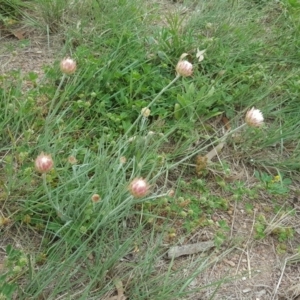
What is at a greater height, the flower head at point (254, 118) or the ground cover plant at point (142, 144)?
the flower head at point (254, 118)

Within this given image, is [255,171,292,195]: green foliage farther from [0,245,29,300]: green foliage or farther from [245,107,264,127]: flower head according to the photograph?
[0,245,29,300]: green foliage

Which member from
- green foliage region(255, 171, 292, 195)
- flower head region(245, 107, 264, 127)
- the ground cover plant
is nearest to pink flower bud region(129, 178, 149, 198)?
the ground cover plant

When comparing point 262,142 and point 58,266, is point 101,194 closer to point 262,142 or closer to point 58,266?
point 58,266

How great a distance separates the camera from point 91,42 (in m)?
2.46

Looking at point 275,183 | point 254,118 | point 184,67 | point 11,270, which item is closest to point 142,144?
point 184,67

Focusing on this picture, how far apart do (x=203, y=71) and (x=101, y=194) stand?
97cm


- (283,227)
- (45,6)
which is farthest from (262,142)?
A: (45,6)

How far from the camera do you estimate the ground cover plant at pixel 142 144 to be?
1.63m

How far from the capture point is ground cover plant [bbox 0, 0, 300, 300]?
1630 mm

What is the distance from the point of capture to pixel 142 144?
6.32 feet

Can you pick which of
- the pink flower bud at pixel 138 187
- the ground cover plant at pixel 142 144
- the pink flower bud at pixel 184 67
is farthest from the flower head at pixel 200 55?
the pink flower bud at pixel 138 187

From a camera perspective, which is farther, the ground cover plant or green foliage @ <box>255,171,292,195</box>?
green foliage @ <box>255,171,292,195</box>

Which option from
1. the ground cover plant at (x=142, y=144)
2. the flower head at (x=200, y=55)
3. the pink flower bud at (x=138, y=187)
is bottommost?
the ground cover plant at (x=142, y=144)

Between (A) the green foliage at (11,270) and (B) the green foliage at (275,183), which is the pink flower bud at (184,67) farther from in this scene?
(A) the green foliage at (11,270)
